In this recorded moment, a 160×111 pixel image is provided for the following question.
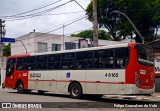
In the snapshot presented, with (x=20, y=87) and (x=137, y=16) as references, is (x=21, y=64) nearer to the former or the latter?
(x=20, y=87)

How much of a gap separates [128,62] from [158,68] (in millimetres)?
9052

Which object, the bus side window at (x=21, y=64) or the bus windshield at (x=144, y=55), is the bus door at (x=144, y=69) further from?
the bus side window at (x=21, y=64)

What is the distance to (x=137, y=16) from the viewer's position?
56.9 m

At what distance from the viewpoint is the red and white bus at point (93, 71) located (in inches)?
647

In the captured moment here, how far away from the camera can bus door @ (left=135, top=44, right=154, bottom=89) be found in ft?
53.9

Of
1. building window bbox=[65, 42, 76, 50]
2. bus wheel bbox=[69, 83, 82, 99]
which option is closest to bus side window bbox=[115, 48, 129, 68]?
bus wheel bbox=[69, 83, 82, 99]

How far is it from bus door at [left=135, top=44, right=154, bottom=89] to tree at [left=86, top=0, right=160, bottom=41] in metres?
37.7

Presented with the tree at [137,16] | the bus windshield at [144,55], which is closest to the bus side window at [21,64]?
the bus windshield at [144,55]

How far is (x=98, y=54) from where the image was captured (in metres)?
18.1

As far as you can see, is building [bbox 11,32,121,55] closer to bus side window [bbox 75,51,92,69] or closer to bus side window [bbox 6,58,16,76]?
bus side window [bbox 6,58,16,76]

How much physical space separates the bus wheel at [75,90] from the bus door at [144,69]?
13.1 feet

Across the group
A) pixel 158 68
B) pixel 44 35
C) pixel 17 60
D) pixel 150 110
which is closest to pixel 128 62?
pixel 150 110

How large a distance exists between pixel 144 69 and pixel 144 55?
2.53 ft

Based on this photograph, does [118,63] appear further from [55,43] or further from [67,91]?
[55,43]
